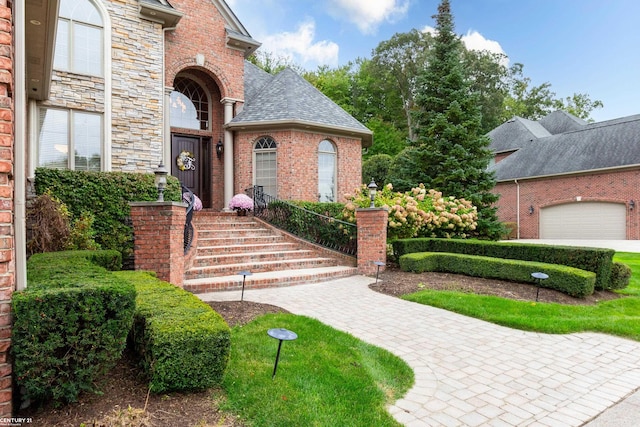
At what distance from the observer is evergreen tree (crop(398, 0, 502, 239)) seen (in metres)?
14.3

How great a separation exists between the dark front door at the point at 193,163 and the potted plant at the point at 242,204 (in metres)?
2.25

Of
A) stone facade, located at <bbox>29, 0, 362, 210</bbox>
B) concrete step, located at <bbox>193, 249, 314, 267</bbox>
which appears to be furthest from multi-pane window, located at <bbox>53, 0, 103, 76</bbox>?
concrete step, located at <bbox>193, 249, 314, 267</bbox>

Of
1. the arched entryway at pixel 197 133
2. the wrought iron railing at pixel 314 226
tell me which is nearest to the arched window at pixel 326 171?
the wrought iron railing at pixel 314 226

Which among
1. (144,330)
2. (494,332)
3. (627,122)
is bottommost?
(494,332)

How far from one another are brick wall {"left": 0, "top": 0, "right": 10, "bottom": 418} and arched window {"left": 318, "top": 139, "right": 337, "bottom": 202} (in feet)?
37.3

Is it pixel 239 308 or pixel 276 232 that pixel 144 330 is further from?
Answer: pixel 276 232

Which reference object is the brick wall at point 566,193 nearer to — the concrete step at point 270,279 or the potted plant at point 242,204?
the concrete step at point 270,279

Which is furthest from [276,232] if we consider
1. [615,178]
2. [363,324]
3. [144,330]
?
[615,178]

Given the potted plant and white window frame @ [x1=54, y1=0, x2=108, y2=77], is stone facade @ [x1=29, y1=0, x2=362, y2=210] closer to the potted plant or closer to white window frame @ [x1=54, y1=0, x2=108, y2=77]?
white window frame @ [x1=54, y1=0, x2=108, y2=77]

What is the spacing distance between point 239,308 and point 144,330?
2.57m

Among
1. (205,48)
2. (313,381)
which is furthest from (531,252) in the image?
(205,48)

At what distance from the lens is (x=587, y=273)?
6934 mm

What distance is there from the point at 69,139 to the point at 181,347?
348 inches

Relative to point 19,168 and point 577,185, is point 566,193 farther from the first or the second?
point 19,168
